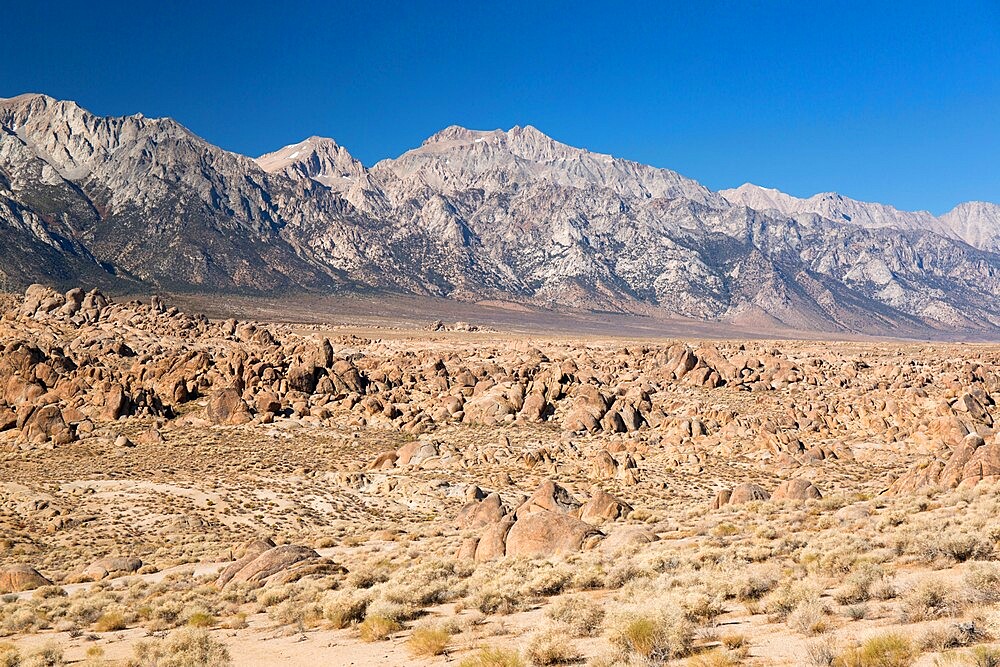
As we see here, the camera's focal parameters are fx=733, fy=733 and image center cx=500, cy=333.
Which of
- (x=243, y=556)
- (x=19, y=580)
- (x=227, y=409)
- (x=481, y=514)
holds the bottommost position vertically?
(x=19, y=580)

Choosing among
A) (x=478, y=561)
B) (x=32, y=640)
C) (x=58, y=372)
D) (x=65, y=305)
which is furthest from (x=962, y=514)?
(x=65, y=305)

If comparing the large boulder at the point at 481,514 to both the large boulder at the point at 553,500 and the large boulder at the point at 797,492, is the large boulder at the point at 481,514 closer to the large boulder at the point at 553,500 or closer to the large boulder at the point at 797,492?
the large boulder at the point at 553,500

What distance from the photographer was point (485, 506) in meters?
26.5

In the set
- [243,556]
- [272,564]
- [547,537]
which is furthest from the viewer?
[243,556]

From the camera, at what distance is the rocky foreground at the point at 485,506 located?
40.0ft

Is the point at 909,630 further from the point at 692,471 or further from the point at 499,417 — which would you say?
the point at 499,417

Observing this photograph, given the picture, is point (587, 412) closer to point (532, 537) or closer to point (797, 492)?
→ point (797, 492)

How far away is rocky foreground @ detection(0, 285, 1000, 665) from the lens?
480 inches

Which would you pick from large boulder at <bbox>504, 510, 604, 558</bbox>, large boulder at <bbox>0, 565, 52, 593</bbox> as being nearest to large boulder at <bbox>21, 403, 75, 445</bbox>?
large boulder at <bbox>0, 565, 52, 593</bbox>

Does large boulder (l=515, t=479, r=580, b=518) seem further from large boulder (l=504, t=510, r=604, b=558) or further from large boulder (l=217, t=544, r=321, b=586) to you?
large boulder (l=217, t=544, r=321, b=586)

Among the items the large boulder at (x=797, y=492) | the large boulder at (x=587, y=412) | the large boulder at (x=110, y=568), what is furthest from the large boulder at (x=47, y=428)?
the large boulder at (x=797, y=492)

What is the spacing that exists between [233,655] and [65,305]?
8378 centimetres

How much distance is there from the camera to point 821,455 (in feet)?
119

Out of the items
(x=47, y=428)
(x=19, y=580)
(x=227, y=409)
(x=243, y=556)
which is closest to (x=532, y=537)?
(x=243, y=556)
